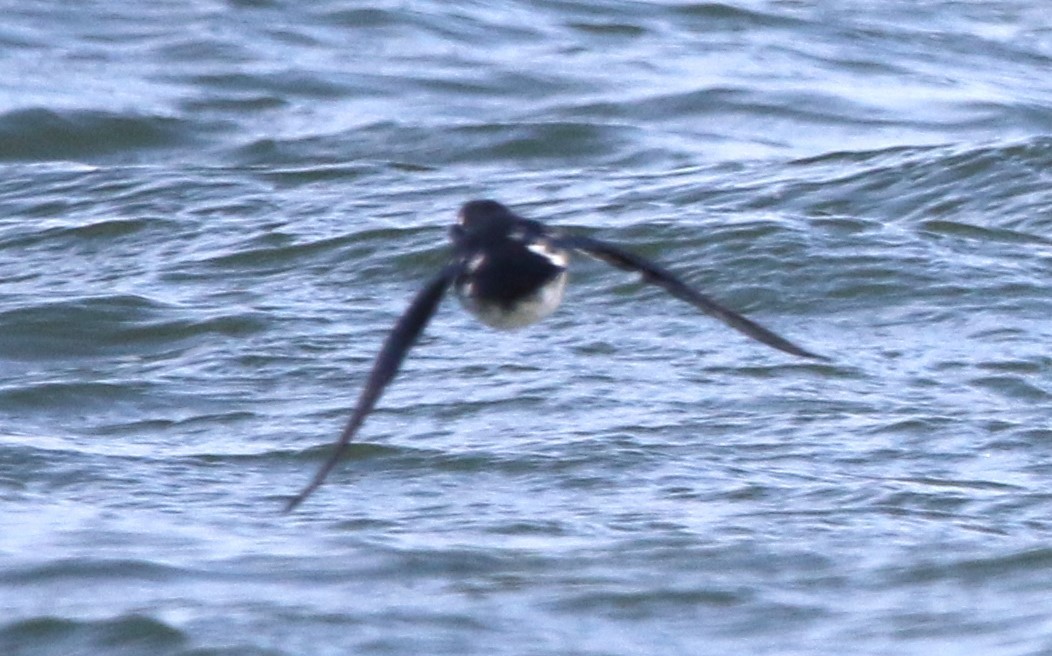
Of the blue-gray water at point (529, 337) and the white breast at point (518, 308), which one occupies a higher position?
the white breast at point (518, 308)

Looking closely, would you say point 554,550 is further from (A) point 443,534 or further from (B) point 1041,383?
(B) point 1041,383

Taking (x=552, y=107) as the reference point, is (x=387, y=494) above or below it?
below

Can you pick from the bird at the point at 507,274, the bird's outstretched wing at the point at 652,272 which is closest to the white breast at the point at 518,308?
the bird at the point at 507,274

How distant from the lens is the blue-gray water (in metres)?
4.90

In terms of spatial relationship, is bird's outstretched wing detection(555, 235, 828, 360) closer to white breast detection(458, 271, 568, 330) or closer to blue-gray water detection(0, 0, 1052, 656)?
white breast detection(458, 271, 568, 330)

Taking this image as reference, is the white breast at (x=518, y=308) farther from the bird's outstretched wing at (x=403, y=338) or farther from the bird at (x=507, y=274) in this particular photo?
the bird's outstretched wing at (x=403, y=338)

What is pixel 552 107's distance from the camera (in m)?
9.94

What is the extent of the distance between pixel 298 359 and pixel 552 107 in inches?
134

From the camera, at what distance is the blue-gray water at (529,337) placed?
490cm

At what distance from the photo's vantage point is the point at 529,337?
6914 millimetres

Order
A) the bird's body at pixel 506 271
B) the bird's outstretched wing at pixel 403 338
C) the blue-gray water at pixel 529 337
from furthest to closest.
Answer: the blue-gray water at pixel 529 337
the bird's body at pixel 506 271
the bird's outstretched wing at pixel 403 338

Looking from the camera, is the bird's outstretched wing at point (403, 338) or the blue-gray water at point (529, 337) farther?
the blue-gray water at point (529, 337)

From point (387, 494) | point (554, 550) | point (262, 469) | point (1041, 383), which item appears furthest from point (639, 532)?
point (1041, 383)

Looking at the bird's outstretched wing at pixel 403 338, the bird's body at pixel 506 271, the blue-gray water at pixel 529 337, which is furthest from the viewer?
the blue-gray water at pixel 529 337
